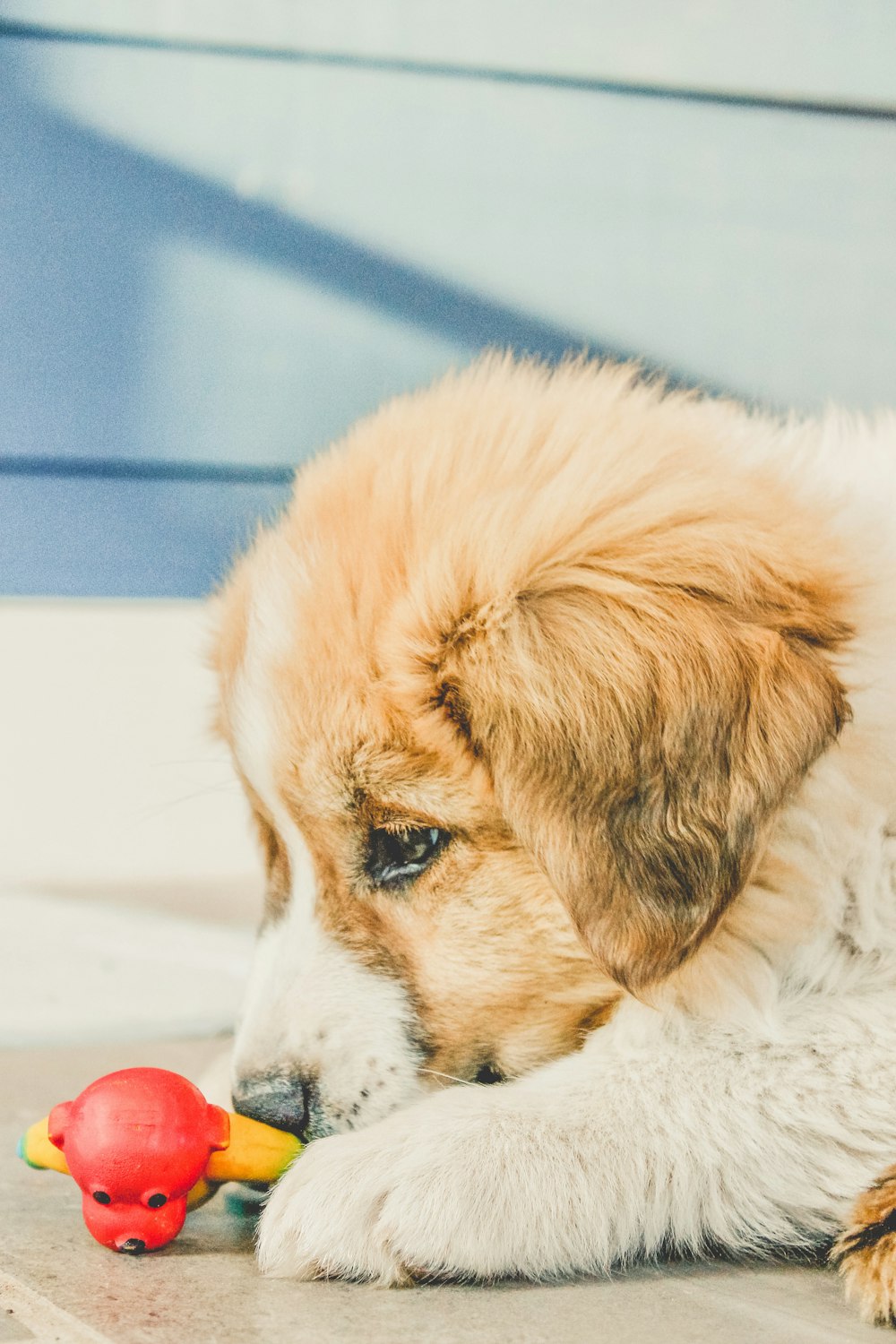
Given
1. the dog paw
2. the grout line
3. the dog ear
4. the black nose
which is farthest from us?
the black nose

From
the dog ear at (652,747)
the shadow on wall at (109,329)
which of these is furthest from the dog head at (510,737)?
the shadow on wall at (109,329)

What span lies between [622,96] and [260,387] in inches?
59.9

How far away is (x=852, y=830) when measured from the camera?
2.22 metres

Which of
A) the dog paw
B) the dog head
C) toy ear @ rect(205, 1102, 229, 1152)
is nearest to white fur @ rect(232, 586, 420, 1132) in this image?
the dog head

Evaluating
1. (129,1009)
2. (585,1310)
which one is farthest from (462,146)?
(585,1310)

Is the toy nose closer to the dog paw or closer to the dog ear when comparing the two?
the dog ear

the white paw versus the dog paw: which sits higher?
the dog paw

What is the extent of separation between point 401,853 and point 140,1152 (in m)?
0.59

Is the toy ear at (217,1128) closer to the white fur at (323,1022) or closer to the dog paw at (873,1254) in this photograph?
the white fur at (323,1022)

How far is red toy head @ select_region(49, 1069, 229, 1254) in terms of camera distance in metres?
1.98

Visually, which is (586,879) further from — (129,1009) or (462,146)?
(462,146)

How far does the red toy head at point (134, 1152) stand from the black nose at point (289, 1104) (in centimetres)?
15

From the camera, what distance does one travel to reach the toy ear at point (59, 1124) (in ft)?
6.80

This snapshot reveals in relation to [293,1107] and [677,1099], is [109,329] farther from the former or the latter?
[677,1099]
